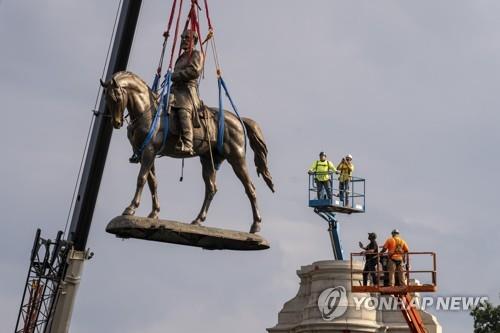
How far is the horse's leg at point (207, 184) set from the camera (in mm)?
24289

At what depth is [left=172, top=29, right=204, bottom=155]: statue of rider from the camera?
23781mm

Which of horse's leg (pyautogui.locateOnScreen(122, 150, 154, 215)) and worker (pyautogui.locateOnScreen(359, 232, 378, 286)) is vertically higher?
worker (pyautogui.locateOnScreen(359, 232, 378, 286))

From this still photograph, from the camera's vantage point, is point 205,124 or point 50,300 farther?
point 50,300

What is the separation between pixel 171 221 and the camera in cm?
2311

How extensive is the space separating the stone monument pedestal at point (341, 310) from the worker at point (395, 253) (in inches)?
355

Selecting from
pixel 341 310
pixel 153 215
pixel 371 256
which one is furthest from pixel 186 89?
pixel 341 310

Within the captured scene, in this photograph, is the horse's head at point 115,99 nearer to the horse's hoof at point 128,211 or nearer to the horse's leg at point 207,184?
the horse's hoof at point 128,211

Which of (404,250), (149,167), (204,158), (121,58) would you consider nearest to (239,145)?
(204,158)

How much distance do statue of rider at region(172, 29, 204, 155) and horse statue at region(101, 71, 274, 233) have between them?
18 cm

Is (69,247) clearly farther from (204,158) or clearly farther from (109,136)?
(204,158)

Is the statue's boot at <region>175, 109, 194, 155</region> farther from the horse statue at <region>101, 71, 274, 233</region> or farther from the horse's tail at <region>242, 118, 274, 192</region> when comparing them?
the horse's tail at <region>242, 118, 274, 192</region>

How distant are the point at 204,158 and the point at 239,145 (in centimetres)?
75

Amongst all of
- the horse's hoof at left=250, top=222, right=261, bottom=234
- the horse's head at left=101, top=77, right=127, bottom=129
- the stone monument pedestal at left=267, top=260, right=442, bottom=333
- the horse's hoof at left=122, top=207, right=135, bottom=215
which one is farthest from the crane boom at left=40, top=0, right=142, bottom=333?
the stone monument pedestal at left=267, top=260, right=442, bottom=333

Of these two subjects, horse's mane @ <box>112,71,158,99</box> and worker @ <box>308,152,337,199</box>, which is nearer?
horse's mane @ <box>112,71,158,99</box>
